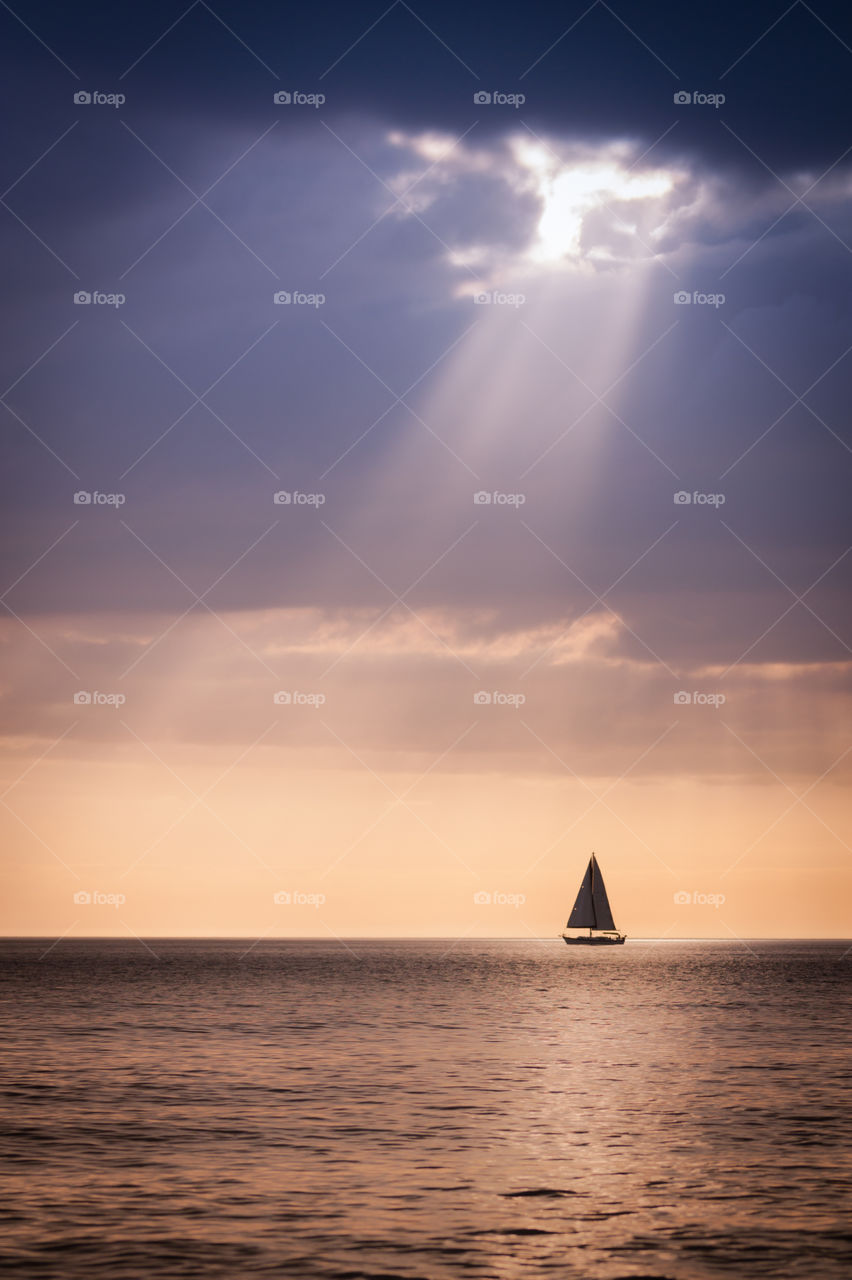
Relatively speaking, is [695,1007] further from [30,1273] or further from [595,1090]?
[30,1273]

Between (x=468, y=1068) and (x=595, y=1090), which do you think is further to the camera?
(x=468, y=1068)

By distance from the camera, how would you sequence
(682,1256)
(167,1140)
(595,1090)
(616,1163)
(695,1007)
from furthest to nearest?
(695,1007)
(595,1090)
(167,1140)
(616,1163)
(682,1256)

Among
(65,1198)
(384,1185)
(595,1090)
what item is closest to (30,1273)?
(65,1198)

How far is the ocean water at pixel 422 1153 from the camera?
93.8ft

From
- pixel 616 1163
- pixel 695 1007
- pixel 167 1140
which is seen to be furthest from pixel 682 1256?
pixel 695 1007

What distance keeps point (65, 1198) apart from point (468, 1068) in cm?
3346

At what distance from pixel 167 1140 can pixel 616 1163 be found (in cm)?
1368

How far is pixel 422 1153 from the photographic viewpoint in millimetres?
40344

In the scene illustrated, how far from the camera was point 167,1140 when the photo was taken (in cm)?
4247

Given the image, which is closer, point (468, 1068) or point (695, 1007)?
point (468, 1068)

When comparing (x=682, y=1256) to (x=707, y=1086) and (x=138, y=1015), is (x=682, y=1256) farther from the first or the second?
(x=138, y=1015)

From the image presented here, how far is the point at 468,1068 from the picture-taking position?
6469cm

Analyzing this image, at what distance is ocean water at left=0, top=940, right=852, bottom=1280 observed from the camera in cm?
2859

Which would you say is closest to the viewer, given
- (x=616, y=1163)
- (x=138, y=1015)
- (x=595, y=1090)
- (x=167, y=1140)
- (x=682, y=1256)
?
(x=682, y=1256)
